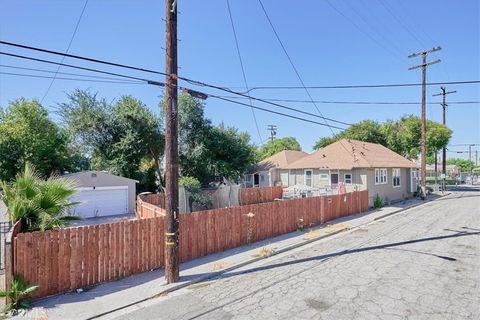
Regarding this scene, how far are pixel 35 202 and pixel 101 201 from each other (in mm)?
13440

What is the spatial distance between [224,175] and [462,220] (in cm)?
1876

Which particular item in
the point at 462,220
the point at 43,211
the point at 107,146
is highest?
the point at 107,146

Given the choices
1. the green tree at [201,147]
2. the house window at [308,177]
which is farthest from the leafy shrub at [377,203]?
the green tree at [201,147]

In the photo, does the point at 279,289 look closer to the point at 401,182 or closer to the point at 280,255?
the point at 280,255

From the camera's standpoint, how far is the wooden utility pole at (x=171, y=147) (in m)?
7.47

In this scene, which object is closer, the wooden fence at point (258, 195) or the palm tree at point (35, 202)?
the palm tree at point (35, 202)

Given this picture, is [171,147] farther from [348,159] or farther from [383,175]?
[383,175]

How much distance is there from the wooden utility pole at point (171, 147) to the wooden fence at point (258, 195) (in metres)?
14.1

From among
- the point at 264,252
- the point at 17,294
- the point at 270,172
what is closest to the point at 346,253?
the point at 264,252

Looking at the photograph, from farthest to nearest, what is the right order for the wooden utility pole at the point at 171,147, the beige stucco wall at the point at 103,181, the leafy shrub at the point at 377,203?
1. the leafy shrub at the point at 377,203
2. the beige stucco wall at the point at 103,181
3. the wooden utility pole at the point at 171,147

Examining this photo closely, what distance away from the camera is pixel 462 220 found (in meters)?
15.9

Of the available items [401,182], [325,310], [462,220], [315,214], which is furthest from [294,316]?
[401,182]

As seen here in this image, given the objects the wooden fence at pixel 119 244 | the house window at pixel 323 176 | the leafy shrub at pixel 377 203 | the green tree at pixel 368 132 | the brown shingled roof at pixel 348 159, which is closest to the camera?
the wooden fence at pixel 119 244

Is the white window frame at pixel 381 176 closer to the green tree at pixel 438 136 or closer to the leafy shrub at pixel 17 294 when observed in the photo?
the green tree at pixel 438 136
